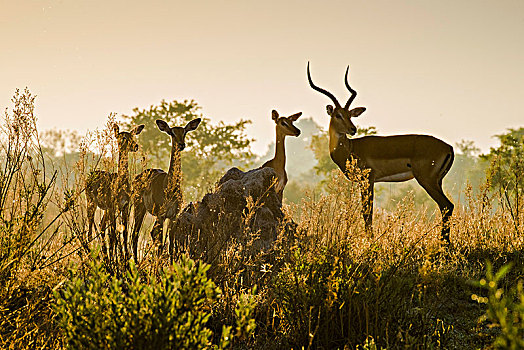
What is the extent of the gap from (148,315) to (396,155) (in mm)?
6417

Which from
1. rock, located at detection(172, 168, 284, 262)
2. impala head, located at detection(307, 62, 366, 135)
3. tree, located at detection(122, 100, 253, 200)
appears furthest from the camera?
tree, located at detection(122, 100, 253, 200)

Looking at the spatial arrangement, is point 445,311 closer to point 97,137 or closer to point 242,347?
point 242,347

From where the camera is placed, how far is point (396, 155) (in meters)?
8.00

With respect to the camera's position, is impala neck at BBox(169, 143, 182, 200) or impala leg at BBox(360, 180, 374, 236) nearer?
impala leg at BBox(360, 180, 374, 236)

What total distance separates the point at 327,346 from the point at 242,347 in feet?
2.10

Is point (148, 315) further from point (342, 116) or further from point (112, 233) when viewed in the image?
point (342, 116)

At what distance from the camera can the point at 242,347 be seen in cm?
361

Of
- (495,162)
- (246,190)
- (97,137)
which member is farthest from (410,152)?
(97,137)

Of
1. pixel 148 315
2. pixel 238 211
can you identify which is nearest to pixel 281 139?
pixel 238 211

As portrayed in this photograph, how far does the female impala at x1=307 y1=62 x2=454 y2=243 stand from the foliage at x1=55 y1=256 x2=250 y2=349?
18.9 feet

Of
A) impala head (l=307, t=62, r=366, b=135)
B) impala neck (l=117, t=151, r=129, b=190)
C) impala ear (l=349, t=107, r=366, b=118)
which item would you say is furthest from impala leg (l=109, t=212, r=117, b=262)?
impala ear (l=349, t=107, r=366, b=118)

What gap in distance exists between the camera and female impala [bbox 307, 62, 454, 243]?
7.80 meters

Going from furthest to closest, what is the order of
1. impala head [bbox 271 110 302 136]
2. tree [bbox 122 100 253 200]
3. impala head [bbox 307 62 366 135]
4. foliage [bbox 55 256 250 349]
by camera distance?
tree [bbox 122 100 253 200], impala head [bbox 271 110 302 136], impala head [bbox 307 62 366 135], foliage [bbox 55 256 250 349]

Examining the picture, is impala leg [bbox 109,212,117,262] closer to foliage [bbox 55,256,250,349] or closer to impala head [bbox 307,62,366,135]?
foliage [bbox 55,256,250,349]
